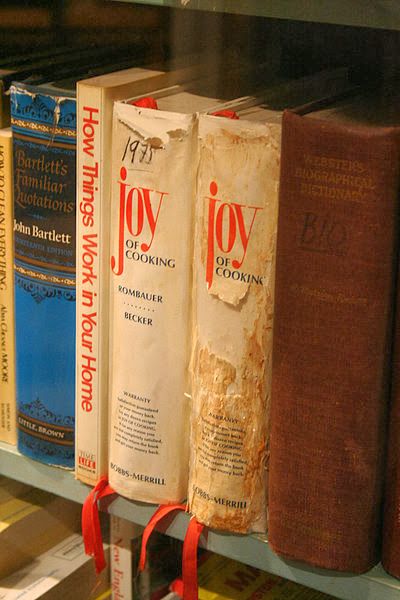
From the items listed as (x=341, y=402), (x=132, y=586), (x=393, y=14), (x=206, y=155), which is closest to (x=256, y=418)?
(x=341, y=402)

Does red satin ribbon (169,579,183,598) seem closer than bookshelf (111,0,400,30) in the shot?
No

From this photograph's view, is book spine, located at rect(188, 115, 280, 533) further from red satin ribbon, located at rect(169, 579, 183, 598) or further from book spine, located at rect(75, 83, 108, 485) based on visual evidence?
red satin ribbon, located at rect(169, 579, 183, 598)

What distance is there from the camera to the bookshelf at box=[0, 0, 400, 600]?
1.95 feet

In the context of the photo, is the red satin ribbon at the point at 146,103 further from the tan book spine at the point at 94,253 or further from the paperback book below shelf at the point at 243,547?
the paperback book below shelf at the point at 243,547

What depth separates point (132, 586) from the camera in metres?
0.99

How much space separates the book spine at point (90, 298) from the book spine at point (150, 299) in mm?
17

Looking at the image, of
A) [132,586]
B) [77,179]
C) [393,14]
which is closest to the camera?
[393,14]

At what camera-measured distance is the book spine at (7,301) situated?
762mm

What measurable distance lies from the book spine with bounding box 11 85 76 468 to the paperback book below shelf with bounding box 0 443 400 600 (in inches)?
0.7

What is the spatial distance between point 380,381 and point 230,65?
1.13 feet

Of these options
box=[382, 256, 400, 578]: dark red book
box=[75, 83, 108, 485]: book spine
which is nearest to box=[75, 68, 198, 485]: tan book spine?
box=[75, 83, 108, 485]: book spine

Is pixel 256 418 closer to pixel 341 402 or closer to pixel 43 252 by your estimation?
pixel 341 402

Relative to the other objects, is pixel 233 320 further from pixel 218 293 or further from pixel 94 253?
pixel 94 253

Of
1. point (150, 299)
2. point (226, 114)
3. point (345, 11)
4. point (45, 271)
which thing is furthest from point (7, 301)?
point (345, 11)
